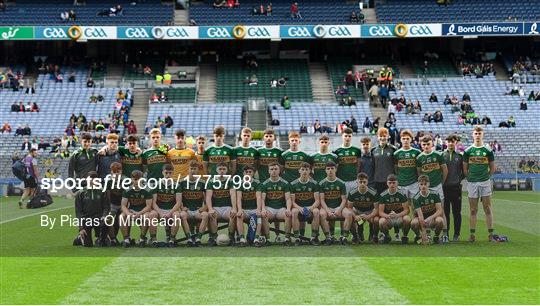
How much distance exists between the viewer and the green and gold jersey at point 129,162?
578 inches

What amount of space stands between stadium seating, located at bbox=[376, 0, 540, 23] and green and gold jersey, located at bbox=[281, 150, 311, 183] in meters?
35.6

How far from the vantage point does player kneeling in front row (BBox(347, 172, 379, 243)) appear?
1462cm

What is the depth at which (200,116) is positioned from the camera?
43.6 meters

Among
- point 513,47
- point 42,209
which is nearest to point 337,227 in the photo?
point 42,209

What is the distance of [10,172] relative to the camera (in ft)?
109

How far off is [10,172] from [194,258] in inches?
878

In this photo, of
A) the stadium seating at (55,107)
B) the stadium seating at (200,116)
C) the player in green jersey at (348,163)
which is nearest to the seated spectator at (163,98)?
the stadium seating at (200,116)

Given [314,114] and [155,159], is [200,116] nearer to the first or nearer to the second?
[314,114]

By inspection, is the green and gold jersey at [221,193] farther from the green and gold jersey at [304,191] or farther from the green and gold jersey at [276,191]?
the green and gold jersey at [304,191]

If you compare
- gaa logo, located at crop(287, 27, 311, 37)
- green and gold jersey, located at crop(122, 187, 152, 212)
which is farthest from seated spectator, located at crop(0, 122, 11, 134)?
green and gold jersey, located at crop(122, 187, 152, 212)

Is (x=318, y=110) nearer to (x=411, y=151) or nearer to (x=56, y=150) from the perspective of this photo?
(x=56, y=150)

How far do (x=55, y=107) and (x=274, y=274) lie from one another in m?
35.7

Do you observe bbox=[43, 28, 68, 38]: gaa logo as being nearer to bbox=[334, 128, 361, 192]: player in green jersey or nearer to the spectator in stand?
the spectator in stand

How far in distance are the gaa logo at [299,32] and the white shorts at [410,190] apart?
33.5 metres
